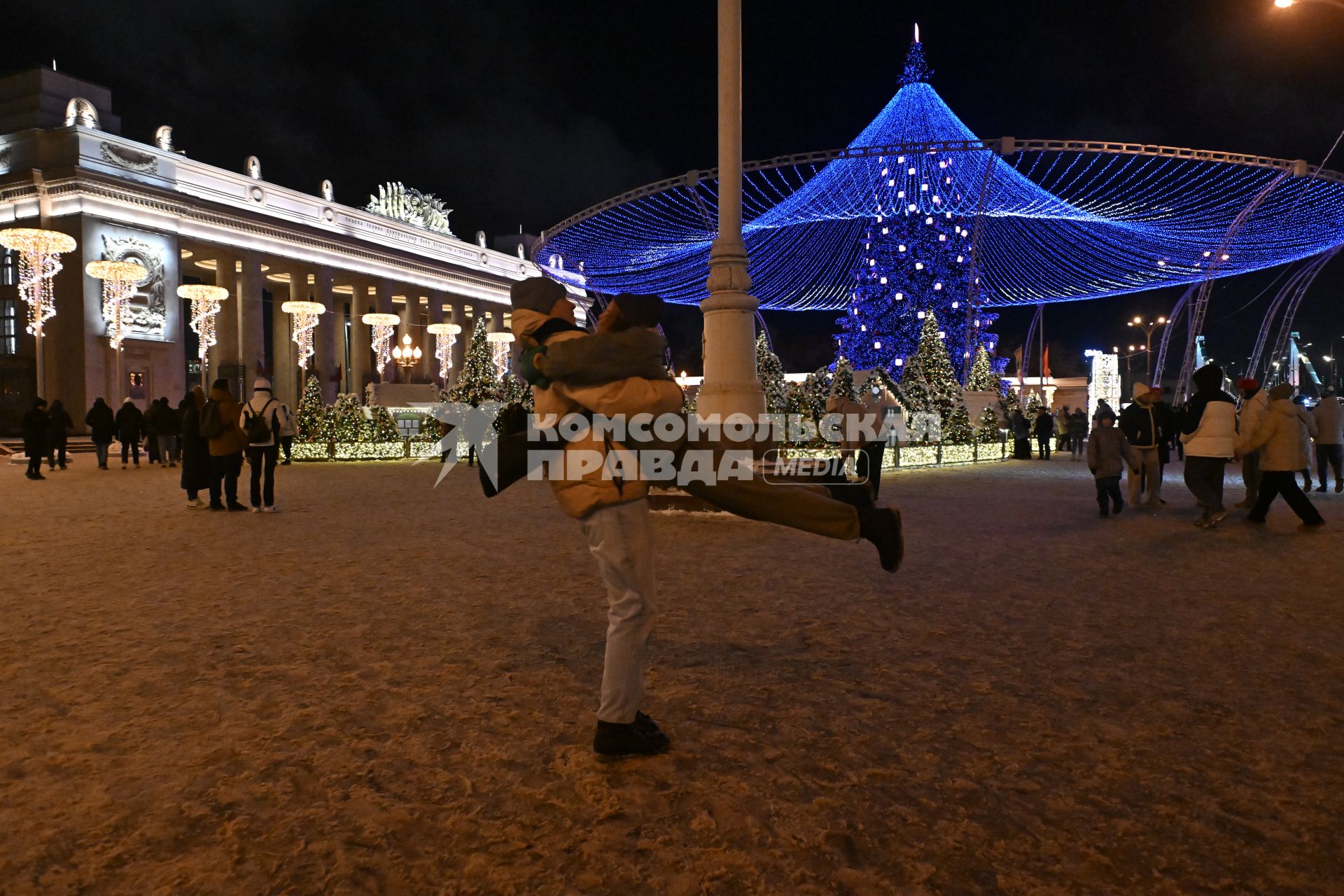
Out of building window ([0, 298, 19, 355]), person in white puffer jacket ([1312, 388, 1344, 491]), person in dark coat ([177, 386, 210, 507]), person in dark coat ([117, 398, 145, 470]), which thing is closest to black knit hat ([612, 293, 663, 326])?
person in dark coat ([177, 386, 210, 507])

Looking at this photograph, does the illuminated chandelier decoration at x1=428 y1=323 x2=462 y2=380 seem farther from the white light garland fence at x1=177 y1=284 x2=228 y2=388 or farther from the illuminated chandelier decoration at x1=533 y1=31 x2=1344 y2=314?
the illuminated chandelier decoration at x1=533 y1=31 x2=1344 y2=314

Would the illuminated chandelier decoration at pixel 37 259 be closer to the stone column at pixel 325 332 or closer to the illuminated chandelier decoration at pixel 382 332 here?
the illuminated chandelier decoration at pixel 382 332

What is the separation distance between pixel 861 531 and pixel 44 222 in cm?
4158

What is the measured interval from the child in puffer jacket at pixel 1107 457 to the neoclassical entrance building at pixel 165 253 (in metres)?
29.4

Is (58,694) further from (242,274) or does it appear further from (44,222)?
(242,274)

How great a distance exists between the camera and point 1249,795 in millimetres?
2482

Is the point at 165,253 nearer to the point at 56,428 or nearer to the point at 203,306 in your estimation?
the point at 203,306

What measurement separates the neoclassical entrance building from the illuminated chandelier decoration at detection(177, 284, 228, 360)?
2.17m

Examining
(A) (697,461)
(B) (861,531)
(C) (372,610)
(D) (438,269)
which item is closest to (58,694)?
(C) (372,610)

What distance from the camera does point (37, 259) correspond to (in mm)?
27219

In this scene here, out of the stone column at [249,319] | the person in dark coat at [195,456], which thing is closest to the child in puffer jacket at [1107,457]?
the person in dark coat at [195,456]

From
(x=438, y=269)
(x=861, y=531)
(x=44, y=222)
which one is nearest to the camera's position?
(x=861, y=531)

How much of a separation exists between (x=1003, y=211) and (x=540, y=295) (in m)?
22.5

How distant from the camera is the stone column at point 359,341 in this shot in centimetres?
5200
